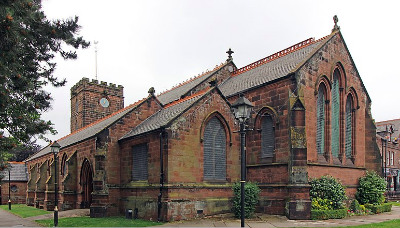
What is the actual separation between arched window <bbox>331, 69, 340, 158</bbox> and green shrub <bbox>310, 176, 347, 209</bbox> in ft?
11.4

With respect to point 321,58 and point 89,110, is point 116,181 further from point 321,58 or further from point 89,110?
point 89,110

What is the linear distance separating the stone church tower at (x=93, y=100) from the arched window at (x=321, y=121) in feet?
94.5

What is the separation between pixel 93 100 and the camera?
43.7 metres

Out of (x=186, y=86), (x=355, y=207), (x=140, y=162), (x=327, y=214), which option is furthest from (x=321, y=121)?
(x=186, y=86)

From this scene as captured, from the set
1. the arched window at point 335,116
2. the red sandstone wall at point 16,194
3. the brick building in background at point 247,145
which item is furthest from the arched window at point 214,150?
the red sandstone wall at point 16,194

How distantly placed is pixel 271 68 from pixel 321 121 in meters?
5.33

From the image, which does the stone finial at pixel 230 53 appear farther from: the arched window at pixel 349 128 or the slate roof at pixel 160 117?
the arched window at pixel 349 128

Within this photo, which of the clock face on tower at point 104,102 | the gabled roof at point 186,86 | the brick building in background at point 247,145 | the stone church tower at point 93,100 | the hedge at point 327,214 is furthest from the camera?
the clock face on tower at point 104,102

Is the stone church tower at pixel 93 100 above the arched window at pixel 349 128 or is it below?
above

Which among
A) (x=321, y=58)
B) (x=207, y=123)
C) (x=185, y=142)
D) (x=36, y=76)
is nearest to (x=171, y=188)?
(x=185, y=142)

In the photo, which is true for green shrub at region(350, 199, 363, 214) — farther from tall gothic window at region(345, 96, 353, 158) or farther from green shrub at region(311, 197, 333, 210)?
green shrub at region(311, 197, 333, 210)

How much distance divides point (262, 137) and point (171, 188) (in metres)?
7.17

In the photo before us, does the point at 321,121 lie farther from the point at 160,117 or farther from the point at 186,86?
the point at 186,86

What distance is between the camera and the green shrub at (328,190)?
20.0 metres
